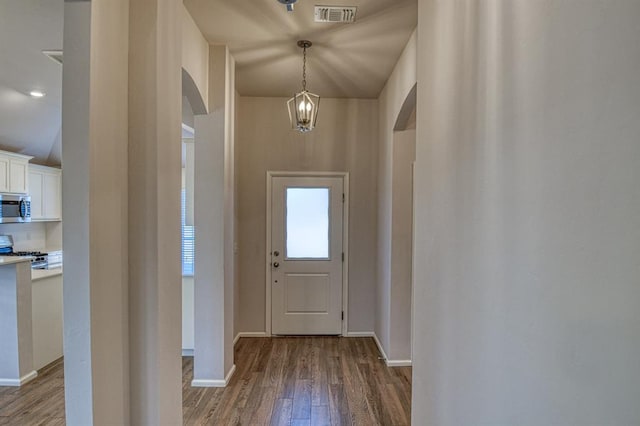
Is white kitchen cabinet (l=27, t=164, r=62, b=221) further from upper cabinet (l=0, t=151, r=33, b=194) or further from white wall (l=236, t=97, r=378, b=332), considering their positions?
white wall (l=236, t=97, r=378, b=332)

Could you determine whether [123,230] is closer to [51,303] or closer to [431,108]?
[431,108]

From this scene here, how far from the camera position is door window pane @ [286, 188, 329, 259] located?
4.43 meters

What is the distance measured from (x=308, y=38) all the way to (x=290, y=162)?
175 cm

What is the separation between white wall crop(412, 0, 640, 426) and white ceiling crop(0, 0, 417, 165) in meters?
1.26

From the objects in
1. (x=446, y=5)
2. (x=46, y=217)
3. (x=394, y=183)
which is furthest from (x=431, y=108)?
(x=46, y=217)

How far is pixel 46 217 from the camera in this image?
6.00 meters

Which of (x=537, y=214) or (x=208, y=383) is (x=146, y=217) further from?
(x=208, y=383)

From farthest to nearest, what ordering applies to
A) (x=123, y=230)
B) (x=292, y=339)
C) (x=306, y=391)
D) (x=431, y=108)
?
(x=292, y=339), (x=306, y=391), (x=431, y=108), (x=123, y=230)

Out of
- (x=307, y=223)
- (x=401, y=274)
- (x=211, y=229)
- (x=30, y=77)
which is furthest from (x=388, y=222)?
(x=30, y=77)

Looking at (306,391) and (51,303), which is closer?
(306,391)

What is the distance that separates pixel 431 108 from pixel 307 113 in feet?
5.10

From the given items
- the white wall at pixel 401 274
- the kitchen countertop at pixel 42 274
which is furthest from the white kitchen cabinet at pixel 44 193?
the white wall at pixel 401 274

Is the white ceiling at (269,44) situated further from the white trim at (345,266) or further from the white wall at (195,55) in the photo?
the white trim at (345,266)

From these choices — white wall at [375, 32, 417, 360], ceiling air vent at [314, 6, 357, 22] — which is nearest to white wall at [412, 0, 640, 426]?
ceiling air vent at [314, 6, 357, 22]
